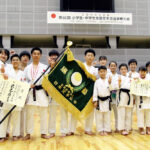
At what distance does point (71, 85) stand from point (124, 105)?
1.03 m

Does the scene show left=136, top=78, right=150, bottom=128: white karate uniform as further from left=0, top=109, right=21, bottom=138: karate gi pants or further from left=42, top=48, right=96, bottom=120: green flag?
left=0, top=109, right=21, bottom=138: karate gi pants

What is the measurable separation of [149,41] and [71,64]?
36.2ft

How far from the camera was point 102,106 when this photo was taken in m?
3.50

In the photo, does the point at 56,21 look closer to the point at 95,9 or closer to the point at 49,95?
the point at 95,9

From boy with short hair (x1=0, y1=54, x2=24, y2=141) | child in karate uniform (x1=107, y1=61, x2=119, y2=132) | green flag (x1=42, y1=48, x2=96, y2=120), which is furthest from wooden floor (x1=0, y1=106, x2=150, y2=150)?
child in karate uniform (x1=107, y1=61, x2=119, y2=132)

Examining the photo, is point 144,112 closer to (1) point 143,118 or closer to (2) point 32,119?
(1) point 143,118

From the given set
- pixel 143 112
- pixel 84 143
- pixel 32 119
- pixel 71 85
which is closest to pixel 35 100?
pixel 32 119

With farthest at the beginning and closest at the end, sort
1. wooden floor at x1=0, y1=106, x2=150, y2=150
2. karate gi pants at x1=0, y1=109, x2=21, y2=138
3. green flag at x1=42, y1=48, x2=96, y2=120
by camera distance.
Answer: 1. green flag at x1=42, y1=48, x2=96, y2=120
2. karate gi pants at x1=0, y1=109, x2=21, y2=138
3. wooden floor at x1=0, y1=106, x2=150, y2=150

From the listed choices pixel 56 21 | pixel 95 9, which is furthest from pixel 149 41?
pixel 56 21

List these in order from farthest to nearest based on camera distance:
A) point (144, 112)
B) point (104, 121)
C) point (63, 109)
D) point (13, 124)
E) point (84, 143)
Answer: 1. point (144, 112)
2. point (104, 121)
3. point (63, 109)
4. point (13, 124)
5. point (84, 143)

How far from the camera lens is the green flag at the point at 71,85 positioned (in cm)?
338

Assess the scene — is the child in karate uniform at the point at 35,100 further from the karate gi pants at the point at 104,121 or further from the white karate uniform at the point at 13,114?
the karate gi pants at the point at 104,121

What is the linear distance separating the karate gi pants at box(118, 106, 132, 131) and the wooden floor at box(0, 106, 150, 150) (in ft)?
0.86

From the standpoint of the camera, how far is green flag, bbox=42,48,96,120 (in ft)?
11.1
